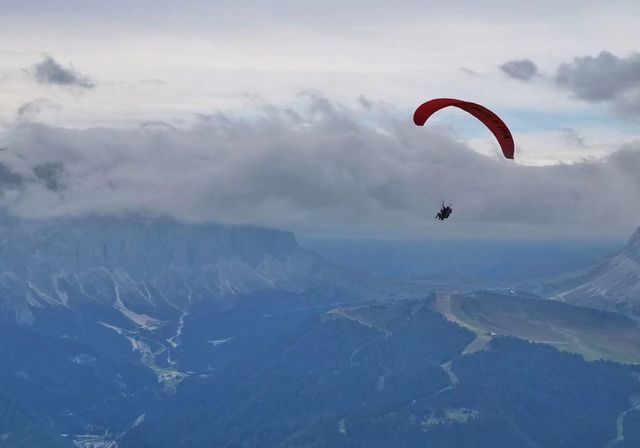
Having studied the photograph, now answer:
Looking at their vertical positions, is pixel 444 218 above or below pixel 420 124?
below
